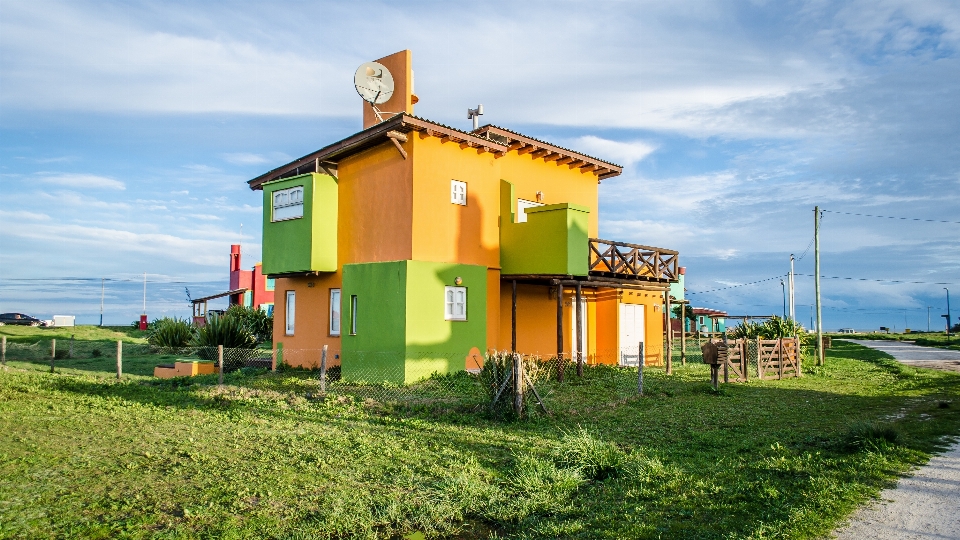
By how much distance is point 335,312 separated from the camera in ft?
69.4

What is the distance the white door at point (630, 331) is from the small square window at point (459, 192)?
333 inches

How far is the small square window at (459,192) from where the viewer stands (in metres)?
19.8

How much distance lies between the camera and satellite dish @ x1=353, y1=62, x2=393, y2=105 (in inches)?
797

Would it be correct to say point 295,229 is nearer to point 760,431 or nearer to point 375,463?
point 375,463

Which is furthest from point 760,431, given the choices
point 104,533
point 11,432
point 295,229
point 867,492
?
point 295,229

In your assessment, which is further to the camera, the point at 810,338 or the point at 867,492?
the point at 810,338

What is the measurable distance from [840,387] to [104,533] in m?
19.9

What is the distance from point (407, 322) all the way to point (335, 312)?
405cm

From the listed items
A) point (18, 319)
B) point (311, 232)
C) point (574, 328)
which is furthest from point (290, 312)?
point (18, 319)

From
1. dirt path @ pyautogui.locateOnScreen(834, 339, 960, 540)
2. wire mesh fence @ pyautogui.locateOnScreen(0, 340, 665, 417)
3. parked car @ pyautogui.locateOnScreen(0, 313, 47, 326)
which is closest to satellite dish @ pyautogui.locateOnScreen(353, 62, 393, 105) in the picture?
wire mesh fence @ pyautogui.locateOnScreen(0, 340, 665, 417)

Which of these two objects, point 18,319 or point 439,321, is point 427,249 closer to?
point 439,321

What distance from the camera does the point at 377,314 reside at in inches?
742

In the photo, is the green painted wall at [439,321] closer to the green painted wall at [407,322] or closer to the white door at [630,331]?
the green painted wall at [407,322]

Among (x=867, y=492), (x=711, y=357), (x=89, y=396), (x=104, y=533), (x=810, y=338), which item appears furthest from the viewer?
(x=810, y=338)
